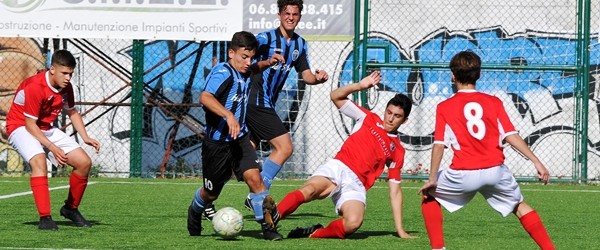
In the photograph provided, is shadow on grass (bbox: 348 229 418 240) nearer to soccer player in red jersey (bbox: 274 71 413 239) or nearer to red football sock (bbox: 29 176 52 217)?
soccer player in red jersey (bbox: 274 71 413 239)

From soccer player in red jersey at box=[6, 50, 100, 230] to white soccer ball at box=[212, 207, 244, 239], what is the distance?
143 centimetres

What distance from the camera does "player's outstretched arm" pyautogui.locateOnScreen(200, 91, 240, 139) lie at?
7.51m

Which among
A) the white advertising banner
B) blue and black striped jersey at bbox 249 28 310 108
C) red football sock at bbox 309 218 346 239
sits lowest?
red football sock at bbox 309 218 346 239

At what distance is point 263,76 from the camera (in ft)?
34.0

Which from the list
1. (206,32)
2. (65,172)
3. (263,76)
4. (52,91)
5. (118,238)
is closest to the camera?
(118,238)

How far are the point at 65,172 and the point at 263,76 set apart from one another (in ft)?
22.5

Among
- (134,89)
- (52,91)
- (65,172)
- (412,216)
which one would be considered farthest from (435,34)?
(52,91)

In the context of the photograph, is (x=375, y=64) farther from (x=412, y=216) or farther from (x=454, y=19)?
(x=412, y=216)

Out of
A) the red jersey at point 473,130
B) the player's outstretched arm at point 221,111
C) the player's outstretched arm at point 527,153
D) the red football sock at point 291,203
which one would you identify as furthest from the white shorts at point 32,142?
the player's outstretched arm at point 527,153

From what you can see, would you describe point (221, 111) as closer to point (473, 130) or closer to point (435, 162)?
point (435, 162)

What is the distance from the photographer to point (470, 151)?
22.5 ft

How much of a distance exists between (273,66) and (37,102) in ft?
7.76

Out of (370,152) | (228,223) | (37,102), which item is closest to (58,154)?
(37,102)

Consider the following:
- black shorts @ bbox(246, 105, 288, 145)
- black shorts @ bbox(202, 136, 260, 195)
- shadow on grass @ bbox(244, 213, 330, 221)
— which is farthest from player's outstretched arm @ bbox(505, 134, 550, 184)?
black shorts @ bbox(246, 105, 288, 145)
